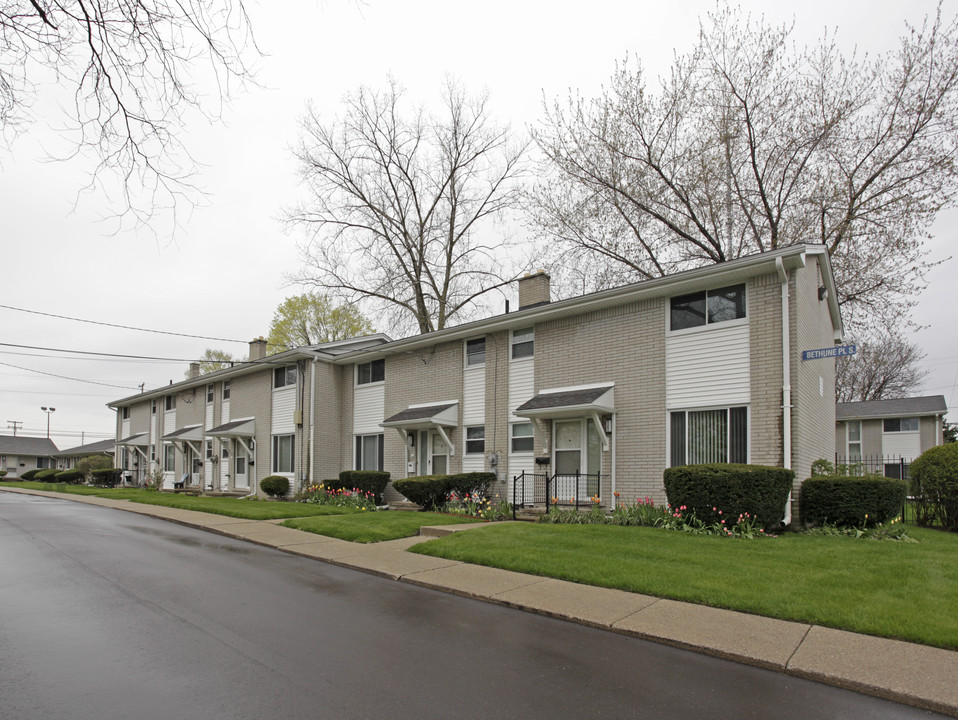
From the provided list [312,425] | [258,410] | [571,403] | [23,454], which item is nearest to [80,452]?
[23,454]

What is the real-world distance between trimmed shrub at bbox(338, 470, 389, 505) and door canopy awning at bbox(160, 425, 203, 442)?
12873 mm

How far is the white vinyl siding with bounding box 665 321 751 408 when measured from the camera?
12430 mm

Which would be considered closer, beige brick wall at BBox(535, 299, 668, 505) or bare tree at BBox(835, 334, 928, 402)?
beige brick wall at BBox(535, 299, 668, 505)

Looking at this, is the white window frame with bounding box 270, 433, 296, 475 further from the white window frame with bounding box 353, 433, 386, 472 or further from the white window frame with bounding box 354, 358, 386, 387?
the white window frame with bounding box 354, 358, 386, 387

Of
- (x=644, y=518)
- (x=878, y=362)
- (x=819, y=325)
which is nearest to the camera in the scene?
(x=644, y=518)

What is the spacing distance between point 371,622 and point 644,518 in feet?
24.1

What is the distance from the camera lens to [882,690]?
447cm

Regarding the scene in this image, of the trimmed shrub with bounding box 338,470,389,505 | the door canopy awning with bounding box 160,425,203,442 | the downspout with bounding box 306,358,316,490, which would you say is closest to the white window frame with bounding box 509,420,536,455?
the trimmed shrub with bounding box 338,470,389,505

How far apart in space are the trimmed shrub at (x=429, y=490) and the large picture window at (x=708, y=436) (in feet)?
20.2

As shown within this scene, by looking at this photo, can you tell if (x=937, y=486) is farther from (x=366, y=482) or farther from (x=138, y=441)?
(x=138, y=441)

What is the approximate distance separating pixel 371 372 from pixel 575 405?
10136 mm

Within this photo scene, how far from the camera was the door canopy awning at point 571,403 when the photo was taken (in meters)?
13.9

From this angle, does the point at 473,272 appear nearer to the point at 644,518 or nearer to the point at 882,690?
the point at 644,518

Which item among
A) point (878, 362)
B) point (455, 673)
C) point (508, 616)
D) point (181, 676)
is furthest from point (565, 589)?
point (878, 362)
